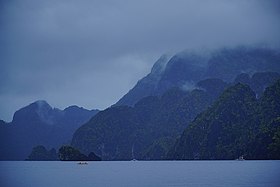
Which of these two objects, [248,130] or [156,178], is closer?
[156,178]

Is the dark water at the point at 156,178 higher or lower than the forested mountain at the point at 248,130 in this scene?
lower

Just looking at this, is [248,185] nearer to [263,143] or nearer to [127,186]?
[127,186]

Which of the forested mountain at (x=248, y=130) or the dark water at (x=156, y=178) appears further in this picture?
the forested mountain at (x=248, y=130)

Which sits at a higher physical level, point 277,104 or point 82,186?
point 277,104

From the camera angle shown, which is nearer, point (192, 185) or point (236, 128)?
point (192, 185)

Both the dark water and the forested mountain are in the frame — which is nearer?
the dark water

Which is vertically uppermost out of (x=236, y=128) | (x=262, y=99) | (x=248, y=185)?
(x=262, y=99)

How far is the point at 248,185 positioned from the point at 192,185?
728 centimetres

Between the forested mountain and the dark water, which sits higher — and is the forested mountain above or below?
above

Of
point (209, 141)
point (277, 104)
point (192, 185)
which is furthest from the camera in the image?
point (209, 141)

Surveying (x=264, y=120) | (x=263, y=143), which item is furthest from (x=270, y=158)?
(x=264, y=120)

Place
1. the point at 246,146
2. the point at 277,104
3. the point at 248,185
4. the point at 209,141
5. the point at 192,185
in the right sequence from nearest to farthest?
the point at 248,185, the point at 192,185, the point at 246,146, the point at 277,104, the point at 209,141

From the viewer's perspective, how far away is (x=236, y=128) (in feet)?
628

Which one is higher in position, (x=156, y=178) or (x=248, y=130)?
(x=248, y=130)
